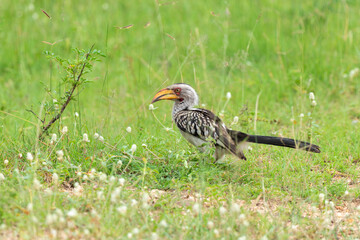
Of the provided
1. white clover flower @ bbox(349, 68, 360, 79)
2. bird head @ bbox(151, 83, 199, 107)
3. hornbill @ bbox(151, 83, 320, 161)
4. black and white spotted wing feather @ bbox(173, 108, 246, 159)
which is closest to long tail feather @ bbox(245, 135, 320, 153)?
hornbill @ bbox(151, 83, 320, 161)

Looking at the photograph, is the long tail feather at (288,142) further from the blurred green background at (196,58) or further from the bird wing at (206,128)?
the blurred green background at (196,58)

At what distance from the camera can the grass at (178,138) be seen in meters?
3.96

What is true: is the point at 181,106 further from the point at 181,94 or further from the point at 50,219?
the point at 50,219

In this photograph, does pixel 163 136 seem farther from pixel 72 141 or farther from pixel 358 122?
pixel 358 122

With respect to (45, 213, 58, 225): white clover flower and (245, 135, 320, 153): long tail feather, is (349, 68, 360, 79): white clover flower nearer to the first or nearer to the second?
(245, 135, 320, 153): long tail feather

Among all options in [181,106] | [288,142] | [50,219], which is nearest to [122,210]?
[50,219]

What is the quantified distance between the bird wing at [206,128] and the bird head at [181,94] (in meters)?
0.39

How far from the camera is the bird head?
5828mm

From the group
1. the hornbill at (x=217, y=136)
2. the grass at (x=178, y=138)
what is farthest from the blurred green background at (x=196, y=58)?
the hornbill at (x=217, y=136)

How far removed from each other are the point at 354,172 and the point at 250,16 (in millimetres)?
4688

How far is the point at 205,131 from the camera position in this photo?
5.23 m

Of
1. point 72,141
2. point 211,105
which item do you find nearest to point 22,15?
point 211,105

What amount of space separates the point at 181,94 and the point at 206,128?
2.40ft

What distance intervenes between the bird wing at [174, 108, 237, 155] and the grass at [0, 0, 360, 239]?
201 mm
